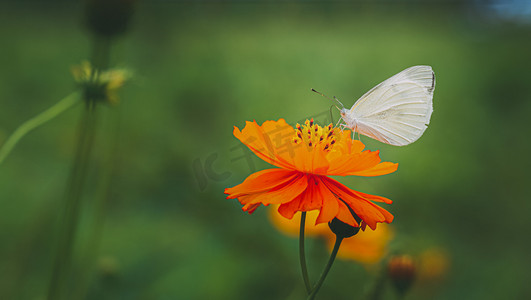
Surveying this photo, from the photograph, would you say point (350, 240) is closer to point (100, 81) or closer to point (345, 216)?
point (345, 216)

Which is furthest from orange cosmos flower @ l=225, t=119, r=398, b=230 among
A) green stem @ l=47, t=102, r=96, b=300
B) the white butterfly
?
green stem @ l=47, t=102, r=96, b=300

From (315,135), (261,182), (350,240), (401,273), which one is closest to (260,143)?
(261,182)

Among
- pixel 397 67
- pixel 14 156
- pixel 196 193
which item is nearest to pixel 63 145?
pixel 14 156

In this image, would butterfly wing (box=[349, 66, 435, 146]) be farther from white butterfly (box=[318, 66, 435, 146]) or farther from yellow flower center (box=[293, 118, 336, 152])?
yellow flower center (box=[293, 118, 336, 152])

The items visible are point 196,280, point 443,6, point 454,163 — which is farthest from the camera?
point 443,6

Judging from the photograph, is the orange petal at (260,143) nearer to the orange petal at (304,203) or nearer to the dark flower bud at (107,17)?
the orange petal at (304,203)

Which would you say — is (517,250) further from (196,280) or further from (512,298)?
(196,280)

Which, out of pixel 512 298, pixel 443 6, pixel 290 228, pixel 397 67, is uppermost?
pixel 443 6
